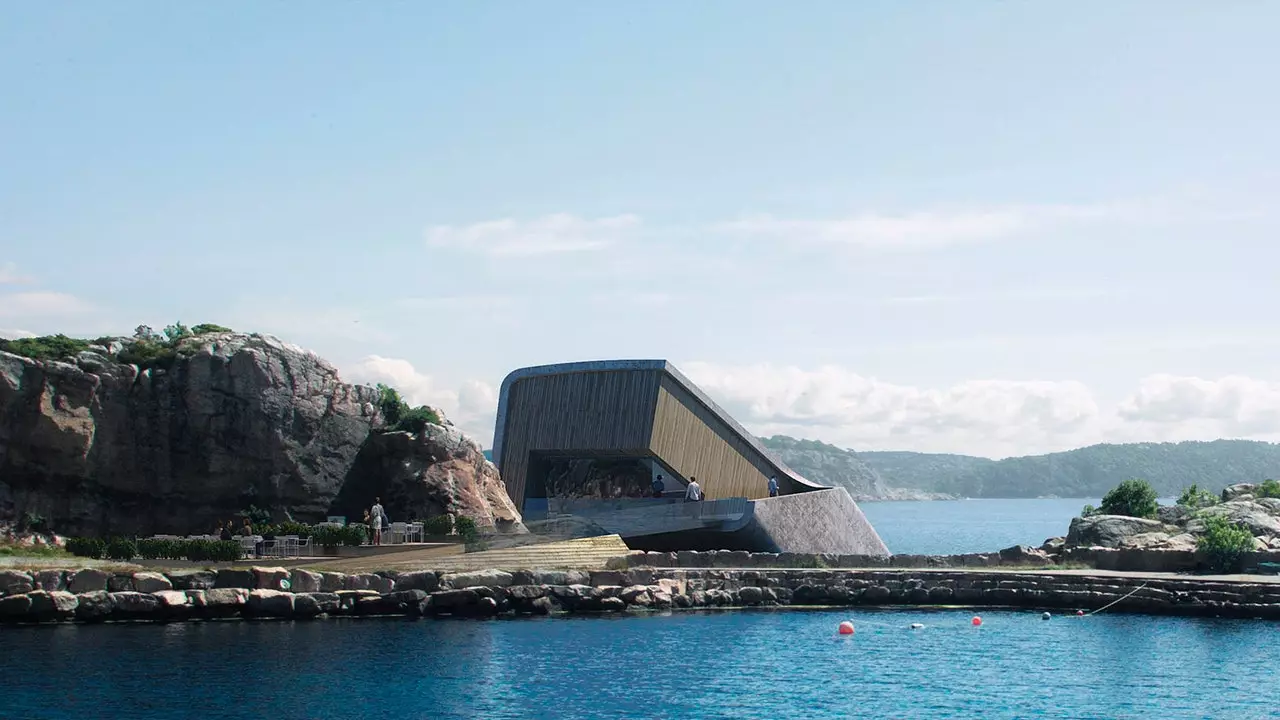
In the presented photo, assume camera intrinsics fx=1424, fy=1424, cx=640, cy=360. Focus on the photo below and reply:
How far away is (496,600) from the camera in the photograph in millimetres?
37344

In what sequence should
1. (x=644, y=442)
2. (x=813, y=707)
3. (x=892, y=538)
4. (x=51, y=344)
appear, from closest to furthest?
(x=813, y=707), (x=51, y=344), (x=644, y=442), (x=892, y=538)

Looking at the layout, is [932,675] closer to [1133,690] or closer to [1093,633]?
[1133,690]

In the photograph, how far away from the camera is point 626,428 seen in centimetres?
4791

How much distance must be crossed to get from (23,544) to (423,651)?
1456 cm

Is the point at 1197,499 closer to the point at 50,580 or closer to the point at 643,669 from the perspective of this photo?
the point at 643,669

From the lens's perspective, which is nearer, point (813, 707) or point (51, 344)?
point (813, 707)

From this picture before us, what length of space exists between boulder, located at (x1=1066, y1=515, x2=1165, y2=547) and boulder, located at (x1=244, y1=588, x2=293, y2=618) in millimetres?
23976

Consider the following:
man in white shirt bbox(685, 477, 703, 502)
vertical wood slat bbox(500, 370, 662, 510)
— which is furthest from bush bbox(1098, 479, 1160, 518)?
vertical wood slat bbox(500, 370, 662, 510)

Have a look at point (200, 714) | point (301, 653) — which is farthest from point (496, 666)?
point (200, 714)

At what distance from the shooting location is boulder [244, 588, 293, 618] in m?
35.5

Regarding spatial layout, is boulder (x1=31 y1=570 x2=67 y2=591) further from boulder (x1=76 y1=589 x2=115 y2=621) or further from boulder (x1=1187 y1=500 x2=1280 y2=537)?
boulder (x1=1187 y1=500 x2=1280 y2=537)

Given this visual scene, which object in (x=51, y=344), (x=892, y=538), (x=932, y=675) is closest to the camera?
(x=932, y=675)

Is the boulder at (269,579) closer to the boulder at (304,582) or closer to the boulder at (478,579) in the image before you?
the boulder at (304,582)

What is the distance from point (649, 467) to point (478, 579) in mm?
13202
